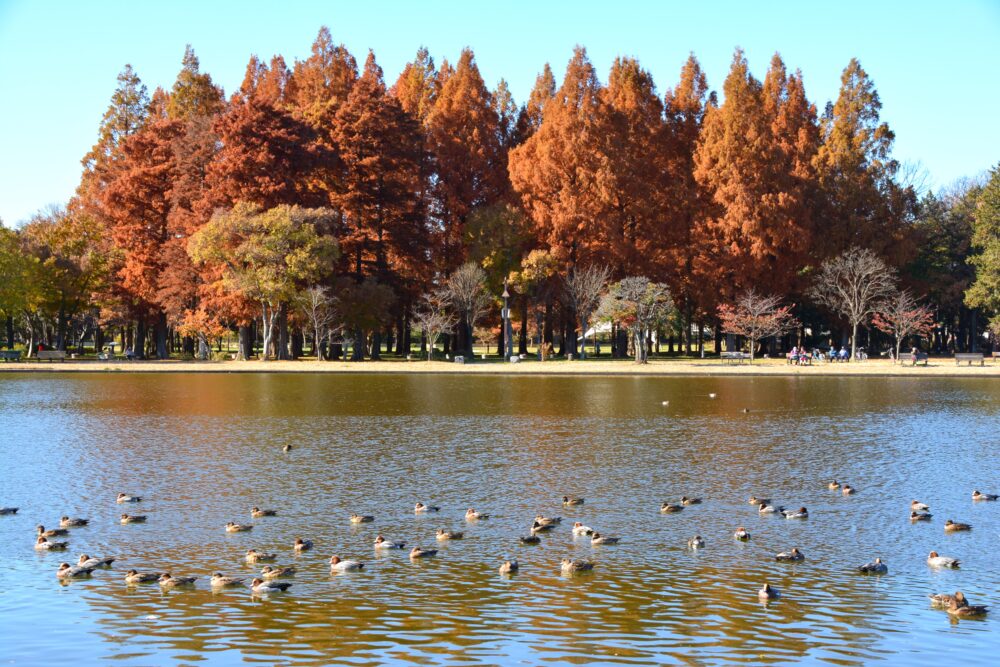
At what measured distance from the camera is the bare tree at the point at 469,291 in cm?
6762

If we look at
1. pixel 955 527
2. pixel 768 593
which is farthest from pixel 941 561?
pixel 768 593

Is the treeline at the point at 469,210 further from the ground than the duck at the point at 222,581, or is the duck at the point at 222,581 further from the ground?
the treeline at the point at 469,210

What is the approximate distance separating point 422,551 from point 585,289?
176 ft

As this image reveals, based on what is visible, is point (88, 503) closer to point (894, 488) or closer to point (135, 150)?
point (894, 488)

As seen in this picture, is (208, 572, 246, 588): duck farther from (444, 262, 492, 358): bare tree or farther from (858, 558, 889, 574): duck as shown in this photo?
(444, 262, 492, 358): bare tree

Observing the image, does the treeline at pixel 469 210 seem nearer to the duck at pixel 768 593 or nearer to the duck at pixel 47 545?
the duck at pixel 47 545

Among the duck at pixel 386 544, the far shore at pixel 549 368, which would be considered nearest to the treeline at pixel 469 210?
the far shore at pixel 549 368

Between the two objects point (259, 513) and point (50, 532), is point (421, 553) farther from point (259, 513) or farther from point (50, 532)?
point (50, 532)

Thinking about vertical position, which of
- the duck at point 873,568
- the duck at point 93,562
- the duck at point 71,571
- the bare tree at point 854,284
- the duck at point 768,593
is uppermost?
the bare tree at point 854,284

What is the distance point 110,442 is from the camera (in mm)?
27859

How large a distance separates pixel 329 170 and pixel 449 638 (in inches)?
2409

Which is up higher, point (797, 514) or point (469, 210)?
point (469, 210)

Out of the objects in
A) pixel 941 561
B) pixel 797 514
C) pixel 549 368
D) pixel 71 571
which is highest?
pixel 549 368

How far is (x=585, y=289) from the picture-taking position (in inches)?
2670
